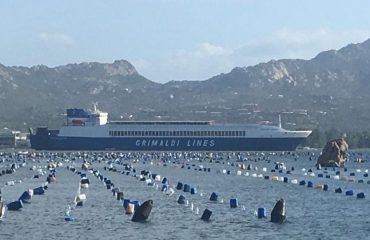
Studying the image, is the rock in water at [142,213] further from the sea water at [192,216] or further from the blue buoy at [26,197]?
the blue buoy at [26,197]

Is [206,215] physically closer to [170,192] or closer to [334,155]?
[170,192]

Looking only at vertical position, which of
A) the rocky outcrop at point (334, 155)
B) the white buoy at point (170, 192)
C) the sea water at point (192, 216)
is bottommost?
the sea water at point (192, 216)

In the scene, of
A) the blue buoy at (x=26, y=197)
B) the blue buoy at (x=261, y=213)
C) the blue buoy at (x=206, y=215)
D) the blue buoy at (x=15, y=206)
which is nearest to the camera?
the blue buoy at (x=206, y=215)

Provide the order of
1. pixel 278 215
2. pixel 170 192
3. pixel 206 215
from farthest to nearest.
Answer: pixel 170 192, pixel 206 215, pixel 278 215

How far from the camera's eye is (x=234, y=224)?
191ft

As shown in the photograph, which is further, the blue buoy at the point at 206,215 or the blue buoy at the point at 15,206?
the blue buoy at the point at 15,206

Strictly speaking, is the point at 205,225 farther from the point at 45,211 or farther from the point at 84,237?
the point at 45,211

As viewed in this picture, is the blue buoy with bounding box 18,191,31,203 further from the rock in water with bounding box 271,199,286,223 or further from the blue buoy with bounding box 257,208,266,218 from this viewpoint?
the rock in water with bounding box 271,199,286,223

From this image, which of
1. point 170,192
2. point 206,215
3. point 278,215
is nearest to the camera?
point 278,215

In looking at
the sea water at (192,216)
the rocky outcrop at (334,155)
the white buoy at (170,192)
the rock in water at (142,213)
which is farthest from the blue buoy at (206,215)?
the rocky outcrop at (334,155)

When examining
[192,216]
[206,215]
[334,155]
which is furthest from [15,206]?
[334,155]

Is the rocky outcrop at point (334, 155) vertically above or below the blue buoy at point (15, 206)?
above

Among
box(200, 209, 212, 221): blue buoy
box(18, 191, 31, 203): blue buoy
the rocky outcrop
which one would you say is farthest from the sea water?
the rocky outcrop

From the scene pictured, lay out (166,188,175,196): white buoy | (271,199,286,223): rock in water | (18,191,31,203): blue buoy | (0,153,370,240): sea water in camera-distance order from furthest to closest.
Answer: (166,188,175,196): white buoy → (18,191,31,203): blue buoy → (271,199,286,223): rock in water → (0,153,370,240): sea water
